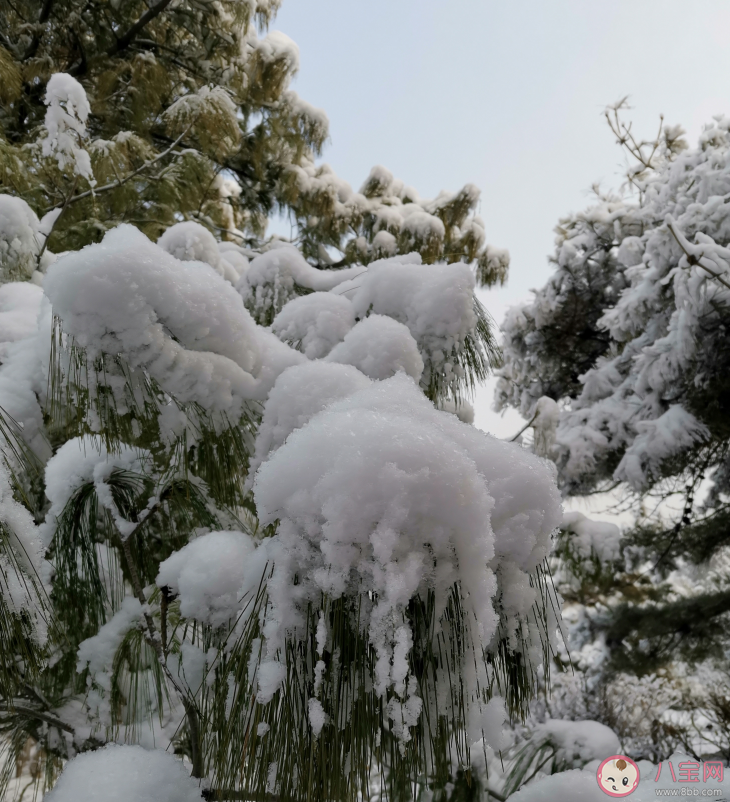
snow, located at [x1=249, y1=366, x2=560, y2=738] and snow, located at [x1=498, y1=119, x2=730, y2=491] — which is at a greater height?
snow, located at [x1=498, y1=119, x2=730, y2=491]

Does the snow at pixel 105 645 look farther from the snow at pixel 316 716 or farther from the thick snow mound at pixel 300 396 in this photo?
the snow at pixel 316 716

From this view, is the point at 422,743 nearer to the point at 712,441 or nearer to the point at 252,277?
the point at 252,277

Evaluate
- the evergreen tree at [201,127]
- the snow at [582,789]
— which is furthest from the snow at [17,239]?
the snow at [582,789]

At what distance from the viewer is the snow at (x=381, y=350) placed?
0.61 m

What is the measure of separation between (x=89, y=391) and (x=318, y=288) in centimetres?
67

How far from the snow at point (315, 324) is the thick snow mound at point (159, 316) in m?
0.25

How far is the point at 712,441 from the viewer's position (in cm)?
232

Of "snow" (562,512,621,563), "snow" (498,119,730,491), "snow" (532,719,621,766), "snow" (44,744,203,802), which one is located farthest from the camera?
"snow" (498,119,730,491)

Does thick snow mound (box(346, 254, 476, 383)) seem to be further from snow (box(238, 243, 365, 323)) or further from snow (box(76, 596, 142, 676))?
snow (box(76, 596, 142, 676))

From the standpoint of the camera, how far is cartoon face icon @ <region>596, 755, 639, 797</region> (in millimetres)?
627

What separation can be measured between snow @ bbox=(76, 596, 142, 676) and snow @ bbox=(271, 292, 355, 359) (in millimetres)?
437

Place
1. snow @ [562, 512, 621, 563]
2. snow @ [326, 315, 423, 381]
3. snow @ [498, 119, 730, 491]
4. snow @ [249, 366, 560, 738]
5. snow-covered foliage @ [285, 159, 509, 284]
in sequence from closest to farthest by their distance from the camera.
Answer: snow @ [249, 366, 560, 738]
snow @ [326, 315, 423, 381]
snow @ [562, 512, 621, 563]
snow @ [498, 119, 730, 491]
snow-covered foliage @ [285, 159, 509, 284]

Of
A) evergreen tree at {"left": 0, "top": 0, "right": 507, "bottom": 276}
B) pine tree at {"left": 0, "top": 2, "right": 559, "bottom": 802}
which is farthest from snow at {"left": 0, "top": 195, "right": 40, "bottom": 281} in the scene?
evergreen tree at {"left": 0, "top": 0, "right": 507, "bottom": 276}

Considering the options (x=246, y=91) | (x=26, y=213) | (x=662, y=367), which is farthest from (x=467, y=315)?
(x=246, y=91)
